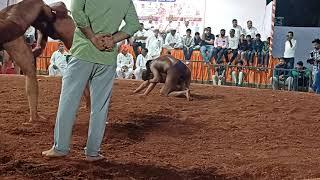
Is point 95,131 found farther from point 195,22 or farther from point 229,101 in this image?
point 195,22

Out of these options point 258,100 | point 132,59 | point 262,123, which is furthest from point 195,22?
point 262,123

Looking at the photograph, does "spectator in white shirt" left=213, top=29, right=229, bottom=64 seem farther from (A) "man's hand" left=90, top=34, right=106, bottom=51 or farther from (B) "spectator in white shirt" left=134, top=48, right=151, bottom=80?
(A) "man's hand" left=90, top=34, right=106, bottom=51

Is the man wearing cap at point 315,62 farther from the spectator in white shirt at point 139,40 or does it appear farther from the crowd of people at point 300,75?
the spectator in white shirt at point 139,40

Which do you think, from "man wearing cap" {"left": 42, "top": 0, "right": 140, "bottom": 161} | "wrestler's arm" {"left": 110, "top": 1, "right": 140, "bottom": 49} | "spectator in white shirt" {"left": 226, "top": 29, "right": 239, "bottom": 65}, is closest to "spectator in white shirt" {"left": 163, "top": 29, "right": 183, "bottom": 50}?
"spectator in white shirt" {"left": 226, "top": 29, "right": 239, "bottom": 65}

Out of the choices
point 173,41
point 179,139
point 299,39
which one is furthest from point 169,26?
point 179,139

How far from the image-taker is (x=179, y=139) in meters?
7.28

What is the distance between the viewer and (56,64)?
2038 centimetres

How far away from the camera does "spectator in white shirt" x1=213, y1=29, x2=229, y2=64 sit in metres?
20.3

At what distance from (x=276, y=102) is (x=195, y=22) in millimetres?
12006

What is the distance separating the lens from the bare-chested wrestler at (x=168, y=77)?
11.5 meters

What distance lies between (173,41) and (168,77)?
10.6 metres

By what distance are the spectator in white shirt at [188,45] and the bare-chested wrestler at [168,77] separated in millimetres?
8957

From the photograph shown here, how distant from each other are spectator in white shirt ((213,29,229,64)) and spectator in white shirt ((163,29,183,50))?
1.67m

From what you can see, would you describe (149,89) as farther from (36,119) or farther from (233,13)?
(233,13)
